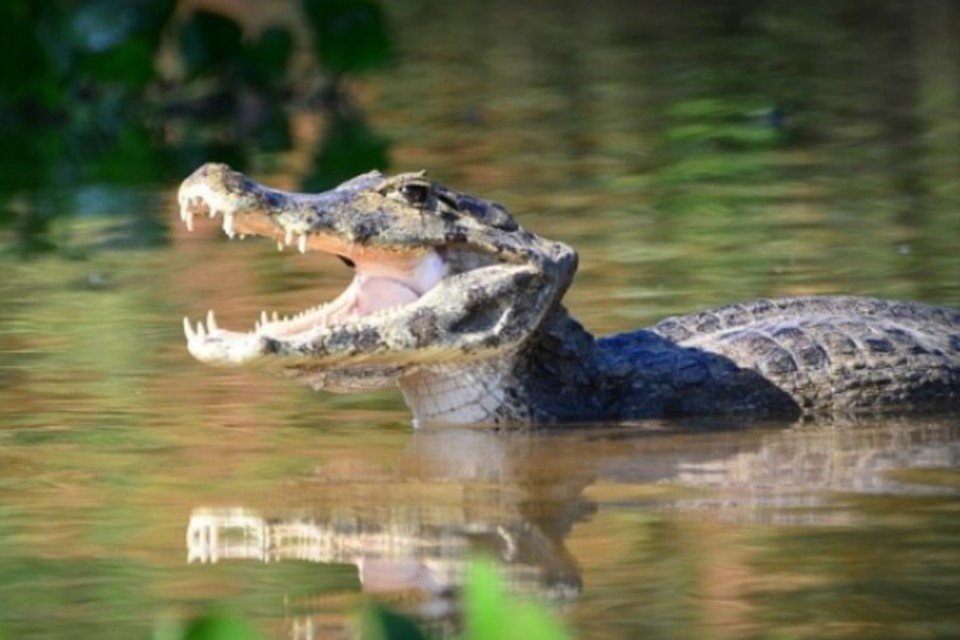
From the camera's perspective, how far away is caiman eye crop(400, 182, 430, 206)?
27.0ft

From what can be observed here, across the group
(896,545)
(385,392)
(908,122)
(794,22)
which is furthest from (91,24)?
(896,545)

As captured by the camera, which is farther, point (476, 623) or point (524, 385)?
point (524, 385)

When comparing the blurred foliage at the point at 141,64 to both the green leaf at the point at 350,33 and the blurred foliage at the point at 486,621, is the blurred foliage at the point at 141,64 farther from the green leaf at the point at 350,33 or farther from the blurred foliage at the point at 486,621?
the blurred foliage at the point at 486,621

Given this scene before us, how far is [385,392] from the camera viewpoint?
9.36 m

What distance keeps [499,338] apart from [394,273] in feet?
1.29

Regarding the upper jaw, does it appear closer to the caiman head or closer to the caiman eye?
the caiman head

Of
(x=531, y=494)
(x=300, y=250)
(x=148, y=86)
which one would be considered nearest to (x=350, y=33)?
(x=148, y=86)

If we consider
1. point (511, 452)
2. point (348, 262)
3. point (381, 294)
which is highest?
point (348, 262)

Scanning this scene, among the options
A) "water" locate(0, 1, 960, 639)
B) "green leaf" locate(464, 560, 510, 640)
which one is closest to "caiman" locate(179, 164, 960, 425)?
"water" locate(0, 1, 960, 639)

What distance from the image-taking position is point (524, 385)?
8.44 metres

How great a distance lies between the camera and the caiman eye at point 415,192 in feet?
27.0

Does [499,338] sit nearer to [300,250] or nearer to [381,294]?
[381,294]

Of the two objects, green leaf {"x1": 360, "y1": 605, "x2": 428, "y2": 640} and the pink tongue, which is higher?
the pink tongue

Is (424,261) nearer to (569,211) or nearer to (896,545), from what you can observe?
(896,545)
